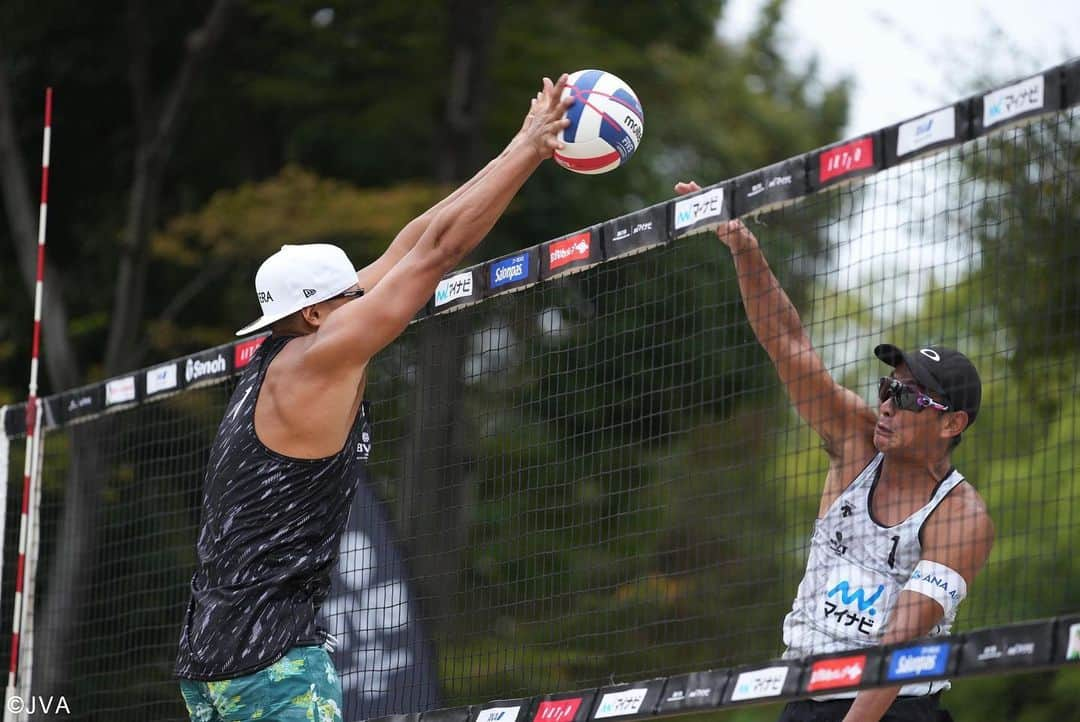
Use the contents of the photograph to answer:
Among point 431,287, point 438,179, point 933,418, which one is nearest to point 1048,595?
point 438,179

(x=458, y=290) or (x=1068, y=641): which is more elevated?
(x=458, y=290)

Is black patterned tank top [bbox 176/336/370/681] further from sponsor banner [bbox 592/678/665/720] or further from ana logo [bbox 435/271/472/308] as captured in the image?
ana logo [bbox 435/271/472/308]

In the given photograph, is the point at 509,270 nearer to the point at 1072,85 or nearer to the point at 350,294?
the point at 350,294

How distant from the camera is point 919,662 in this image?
4.64 meters

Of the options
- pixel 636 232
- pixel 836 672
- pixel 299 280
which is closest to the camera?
pixel 836 672

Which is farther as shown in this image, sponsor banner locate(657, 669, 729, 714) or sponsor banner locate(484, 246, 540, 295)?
sponsor banner locate(484, 246, 540, 295)

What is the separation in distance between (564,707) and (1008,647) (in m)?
1.67

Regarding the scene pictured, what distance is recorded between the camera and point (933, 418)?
518 cm

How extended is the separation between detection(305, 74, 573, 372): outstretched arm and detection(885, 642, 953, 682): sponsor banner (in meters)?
1.78

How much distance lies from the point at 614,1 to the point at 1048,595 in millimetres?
9126

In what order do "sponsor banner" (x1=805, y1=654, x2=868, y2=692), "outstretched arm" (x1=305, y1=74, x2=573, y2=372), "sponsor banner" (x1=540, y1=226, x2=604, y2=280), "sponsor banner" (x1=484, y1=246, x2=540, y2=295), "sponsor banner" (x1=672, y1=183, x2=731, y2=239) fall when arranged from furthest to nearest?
"sponsor banner" (x1=484, y1=246, x2=540, y2=295)
"sponsor banner" (x1=540, y1=226, x2=604, y2=280)
"sponsor banner" (x1=672, y1=183, x2=731, y2=239)
"outstretched arm" (x1=305, y1=74, x2=573, y2=372)
"sponsor banner" (x1=805, y1=654, x2=868, y2=692)

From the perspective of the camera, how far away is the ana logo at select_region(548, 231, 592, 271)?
608 centimetres

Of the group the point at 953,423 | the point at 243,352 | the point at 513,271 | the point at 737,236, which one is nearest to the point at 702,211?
the point at 737,236

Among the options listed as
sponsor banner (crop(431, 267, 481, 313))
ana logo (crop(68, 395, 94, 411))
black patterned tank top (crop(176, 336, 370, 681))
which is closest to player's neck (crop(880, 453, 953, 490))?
black patterned tank top (crop(176, 336, 370, 681))
